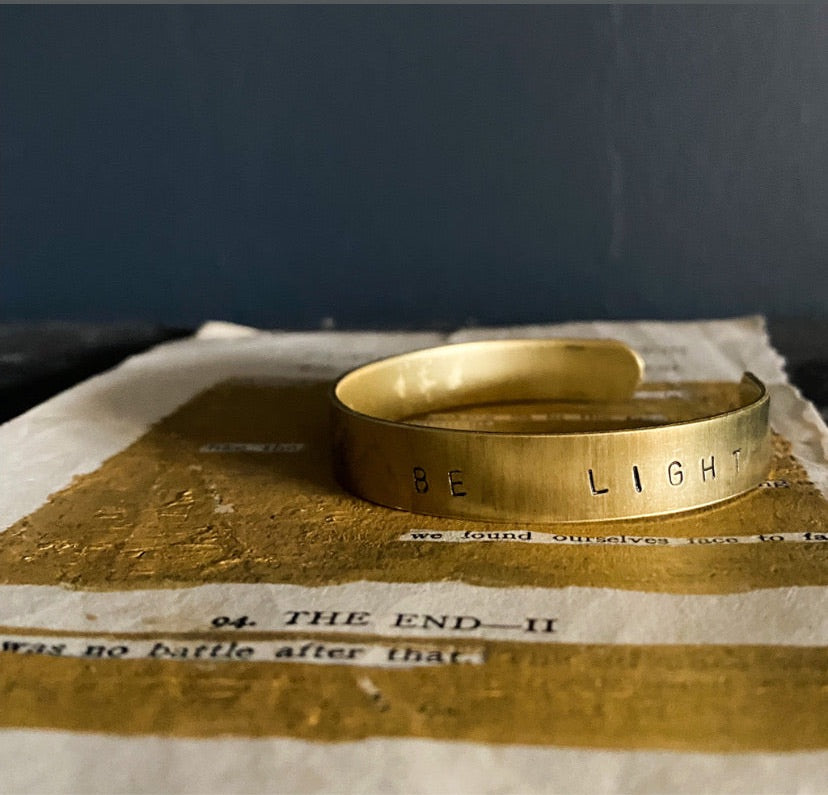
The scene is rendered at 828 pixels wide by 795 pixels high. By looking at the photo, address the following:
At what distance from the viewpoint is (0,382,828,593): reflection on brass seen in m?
0.41

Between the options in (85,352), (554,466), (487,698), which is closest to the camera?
(487,698)

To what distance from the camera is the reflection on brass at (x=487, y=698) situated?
0.99ft

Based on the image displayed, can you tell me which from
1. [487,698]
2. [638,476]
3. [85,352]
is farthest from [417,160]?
[487,698]

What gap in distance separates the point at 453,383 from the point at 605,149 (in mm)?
383

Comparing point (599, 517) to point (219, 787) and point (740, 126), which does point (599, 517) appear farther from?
Answer: point (740, 126)

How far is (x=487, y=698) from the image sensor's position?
0.32 metres

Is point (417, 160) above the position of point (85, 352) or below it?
above

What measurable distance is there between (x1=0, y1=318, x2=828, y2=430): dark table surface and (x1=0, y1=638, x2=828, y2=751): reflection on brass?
1.20 ft

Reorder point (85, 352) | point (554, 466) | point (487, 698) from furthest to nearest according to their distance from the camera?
point (85, 352) → point (554, 466) → point (487, 698)

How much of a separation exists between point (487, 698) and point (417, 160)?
730 mm

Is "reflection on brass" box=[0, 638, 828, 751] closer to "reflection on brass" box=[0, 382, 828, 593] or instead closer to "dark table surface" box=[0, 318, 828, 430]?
"reflection on brass" box=[0, 382, 828, 593]

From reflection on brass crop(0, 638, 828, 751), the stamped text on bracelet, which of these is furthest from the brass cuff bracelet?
reflection on brass crop(0, 638, 828, 751)

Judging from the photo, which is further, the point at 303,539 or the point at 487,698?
the point at 303,539

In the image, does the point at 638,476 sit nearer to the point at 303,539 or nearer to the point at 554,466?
the point at 554,466
